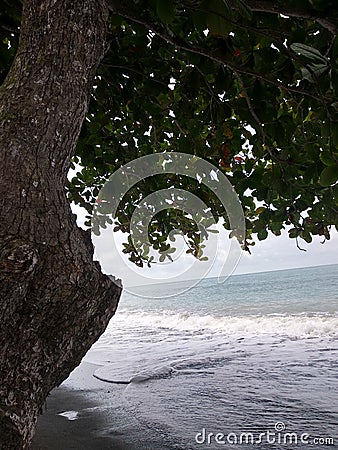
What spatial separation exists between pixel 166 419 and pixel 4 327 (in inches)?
131

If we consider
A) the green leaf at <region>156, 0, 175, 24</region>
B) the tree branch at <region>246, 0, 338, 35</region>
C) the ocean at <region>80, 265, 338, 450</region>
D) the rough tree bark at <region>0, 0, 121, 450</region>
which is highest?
the tree branch at <region>246, 0, 338, 35</region>

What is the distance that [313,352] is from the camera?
799 centimetres

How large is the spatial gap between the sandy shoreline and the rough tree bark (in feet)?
4.85

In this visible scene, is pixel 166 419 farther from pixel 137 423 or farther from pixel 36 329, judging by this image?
pixel 36 329

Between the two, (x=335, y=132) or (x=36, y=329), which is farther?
(x=335, y=132)

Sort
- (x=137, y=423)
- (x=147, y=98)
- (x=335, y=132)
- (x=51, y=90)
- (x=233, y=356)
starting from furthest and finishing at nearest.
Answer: (x=233, y=356)
(x=137, y=423)
(x=147, y=98)
(x=335, y=132)
(x=51, y=90)

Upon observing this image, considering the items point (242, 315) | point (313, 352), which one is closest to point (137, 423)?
point (313, 352)

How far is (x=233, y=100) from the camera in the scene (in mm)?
2574

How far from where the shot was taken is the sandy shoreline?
3.44m
